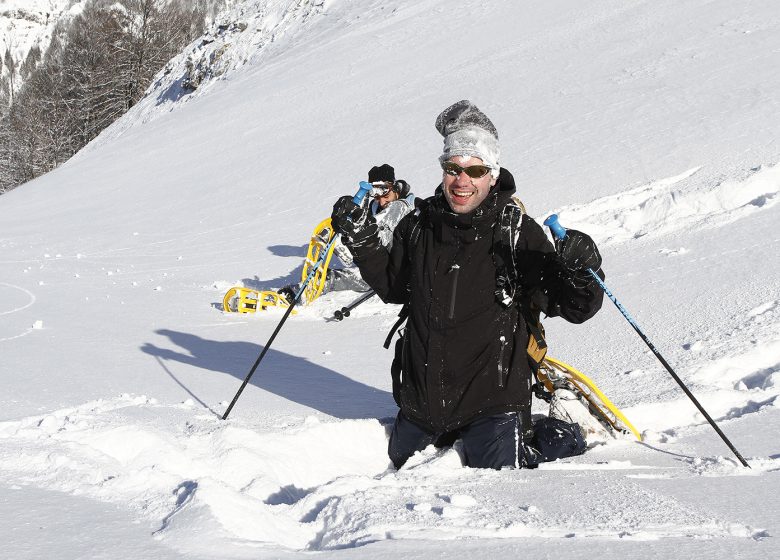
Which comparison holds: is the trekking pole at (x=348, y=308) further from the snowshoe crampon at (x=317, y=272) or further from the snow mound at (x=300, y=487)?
the snow mound at (x=300, y=487)

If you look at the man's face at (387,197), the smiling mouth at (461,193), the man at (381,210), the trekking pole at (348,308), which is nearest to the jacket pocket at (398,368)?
the smiling mouth at (461,193)

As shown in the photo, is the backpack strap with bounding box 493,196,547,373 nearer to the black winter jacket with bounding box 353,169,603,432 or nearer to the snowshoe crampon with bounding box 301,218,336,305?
the black winter jacket with bounding box 353,169,603,432

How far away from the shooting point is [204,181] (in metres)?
15.1

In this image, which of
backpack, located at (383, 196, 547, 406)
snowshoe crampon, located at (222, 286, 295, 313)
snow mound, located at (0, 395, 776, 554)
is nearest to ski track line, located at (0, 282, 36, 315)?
snowshoe crampon, located at (222, 286, 295, 313)

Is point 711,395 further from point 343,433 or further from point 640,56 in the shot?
point 640,56

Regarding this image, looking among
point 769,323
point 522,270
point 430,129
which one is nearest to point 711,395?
point 769,323

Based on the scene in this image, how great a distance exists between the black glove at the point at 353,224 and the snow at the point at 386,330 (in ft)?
2.86

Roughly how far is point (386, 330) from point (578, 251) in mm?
3232

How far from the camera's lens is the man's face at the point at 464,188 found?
3236mm

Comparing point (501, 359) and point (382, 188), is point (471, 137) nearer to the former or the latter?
point (501, 359)

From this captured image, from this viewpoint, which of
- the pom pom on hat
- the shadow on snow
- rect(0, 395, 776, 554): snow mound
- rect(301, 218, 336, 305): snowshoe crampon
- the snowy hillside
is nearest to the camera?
rect(0, 395, 776, 554): snow mound

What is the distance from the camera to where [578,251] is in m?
2.92

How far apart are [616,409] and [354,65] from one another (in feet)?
58.6

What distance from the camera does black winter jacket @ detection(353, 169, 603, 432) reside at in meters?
3.22
